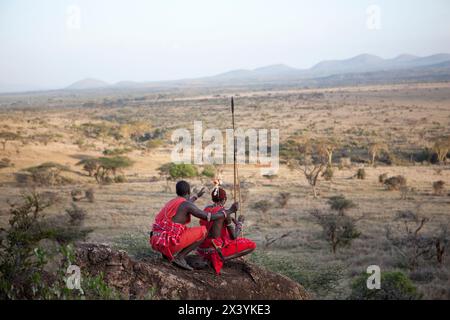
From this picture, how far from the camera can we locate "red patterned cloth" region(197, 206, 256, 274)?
564 cm

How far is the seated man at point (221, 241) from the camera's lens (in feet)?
18.4

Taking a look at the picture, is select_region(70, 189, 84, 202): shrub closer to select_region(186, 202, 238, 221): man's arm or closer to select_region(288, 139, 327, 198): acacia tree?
select_region(288, 139, 327, 198): acacia tree

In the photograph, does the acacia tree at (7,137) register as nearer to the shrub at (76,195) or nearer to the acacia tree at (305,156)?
the shrub at (76,195)

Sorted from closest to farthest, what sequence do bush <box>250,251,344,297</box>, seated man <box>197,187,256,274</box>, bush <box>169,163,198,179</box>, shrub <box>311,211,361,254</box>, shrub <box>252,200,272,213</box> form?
seated man <box>197,187,256,274</box> → bush <box>250,251,344,297</box> → shrub <box>311,211,361,254</box> → shrub <box>252,200,272,213</box> → bush <box>169,163,198,179</box>

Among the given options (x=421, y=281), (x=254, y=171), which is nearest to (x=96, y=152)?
(x=254, y=171)

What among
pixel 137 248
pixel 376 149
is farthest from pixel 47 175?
pixel 137 248

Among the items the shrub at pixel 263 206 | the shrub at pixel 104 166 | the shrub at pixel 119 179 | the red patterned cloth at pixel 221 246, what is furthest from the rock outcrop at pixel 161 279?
the shrub at pixel 104 166

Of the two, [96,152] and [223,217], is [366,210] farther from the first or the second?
[96,152]

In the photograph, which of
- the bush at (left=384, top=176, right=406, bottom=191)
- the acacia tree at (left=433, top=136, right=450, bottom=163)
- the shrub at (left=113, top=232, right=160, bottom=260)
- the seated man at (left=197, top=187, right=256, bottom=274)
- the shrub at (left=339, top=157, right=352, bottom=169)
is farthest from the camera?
the acacia tree at (left=433, top=136, right=450, bottom=163)

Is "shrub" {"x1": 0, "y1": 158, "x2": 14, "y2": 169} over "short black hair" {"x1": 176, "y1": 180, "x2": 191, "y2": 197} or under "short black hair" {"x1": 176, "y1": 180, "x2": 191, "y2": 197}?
under

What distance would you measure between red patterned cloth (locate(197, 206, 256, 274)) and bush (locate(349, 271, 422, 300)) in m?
3.61

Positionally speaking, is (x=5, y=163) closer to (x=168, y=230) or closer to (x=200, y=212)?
(x=168, y=230)

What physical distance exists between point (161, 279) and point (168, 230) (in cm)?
53

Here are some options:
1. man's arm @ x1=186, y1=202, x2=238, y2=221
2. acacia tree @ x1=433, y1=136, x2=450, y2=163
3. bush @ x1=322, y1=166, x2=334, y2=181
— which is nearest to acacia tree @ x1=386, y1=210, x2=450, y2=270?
man's arm @ x1=186, y1=202, x2=238, y2=221
